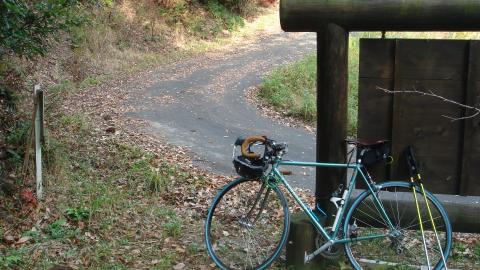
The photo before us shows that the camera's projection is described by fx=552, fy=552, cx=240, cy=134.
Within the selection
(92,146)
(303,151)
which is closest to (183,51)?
(303,151)

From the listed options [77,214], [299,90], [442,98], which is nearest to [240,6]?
[299,90]

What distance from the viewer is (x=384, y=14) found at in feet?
14.8

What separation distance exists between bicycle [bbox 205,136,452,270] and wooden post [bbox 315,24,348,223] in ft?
0.39

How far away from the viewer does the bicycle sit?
469cm

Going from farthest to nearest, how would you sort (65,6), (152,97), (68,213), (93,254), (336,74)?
(152,97) → (65,6) → (68,213) → (93,254) → (336,74)

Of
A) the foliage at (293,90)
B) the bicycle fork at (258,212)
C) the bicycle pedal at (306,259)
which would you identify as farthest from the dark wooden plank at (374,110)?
the foliage at (293,90)

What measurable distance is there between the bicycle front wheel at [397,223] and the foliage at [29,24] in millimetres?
4369

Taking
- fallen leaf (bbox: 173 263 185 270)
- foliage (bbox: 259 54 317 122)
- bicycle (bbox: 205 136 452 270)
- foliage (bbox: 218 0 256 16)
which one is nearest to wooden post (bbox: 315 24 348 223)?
bicycle (bbox: 205 136 452 270)

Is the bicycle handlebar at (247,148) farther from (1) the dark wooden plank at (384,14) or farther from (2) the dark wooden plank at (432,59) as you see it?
(2) the dark wooden plank at (432,59)

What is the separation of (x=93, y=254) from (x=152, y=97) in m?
10.5

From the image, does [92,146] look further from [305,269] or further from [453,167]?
[453,167]

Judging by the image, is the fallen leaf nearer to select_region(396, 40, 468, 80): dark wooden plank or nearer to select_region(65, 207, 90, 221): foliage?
select_region(65, 207, 90, 221): foliage

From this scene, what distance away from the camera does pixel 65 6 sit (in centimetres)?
691

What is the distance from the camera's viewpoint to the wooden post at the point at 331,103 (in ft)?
15.3
